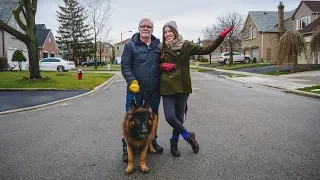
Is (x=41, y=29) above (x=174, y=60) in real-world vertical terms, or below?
above

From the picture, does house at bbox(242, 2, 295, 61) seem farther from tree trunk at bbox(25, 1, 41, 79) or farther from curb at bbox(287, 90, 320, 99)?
tree trunk at bbox(25, 1, 41, 79)

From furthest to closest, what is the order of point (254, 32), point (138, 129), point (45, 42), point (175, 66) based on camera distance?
point (254, 32) < point (45, 42) < point (175, 66) < point (138, 129)

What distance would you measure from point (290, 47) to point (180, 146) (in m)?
25.8

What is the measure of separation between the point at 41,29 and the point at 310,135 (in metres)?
52.8

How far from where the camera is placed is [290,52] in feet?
93.5

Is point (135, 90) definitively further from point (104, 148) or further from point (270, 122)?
point (270, 122)

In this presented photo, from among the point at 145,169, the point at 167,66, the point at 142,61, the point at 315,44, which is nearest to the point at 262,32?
the point at 315,44

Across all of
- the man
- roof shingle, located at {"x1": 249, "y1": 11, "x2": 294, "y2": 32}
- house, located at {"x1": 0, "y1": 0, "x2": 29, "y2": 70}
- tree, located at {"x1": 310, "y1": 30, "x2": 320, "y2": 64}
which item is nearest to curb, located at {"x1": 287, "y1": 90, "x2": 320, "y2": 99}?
the man

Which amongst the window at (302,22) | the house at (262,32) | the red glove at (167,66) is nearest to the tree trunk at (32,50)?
the red glove at (167,66)

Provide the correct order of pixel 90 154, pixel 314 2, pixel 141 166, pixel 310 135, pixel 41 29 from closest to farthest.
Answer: pixel 141 166
pixel 90 154
pixel 310 135
pixel 314 2
pixel 41 29

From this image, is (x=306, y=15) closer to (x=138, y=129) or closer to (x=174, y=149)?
(x=174, y=149)

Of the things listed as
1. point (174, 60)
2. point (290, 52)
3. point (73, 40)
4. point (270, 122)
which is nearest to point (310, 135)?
point (270, 122)

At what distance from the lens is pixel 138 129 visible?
156 inches

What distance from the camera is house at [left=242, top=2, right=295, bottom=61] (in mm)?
50188
